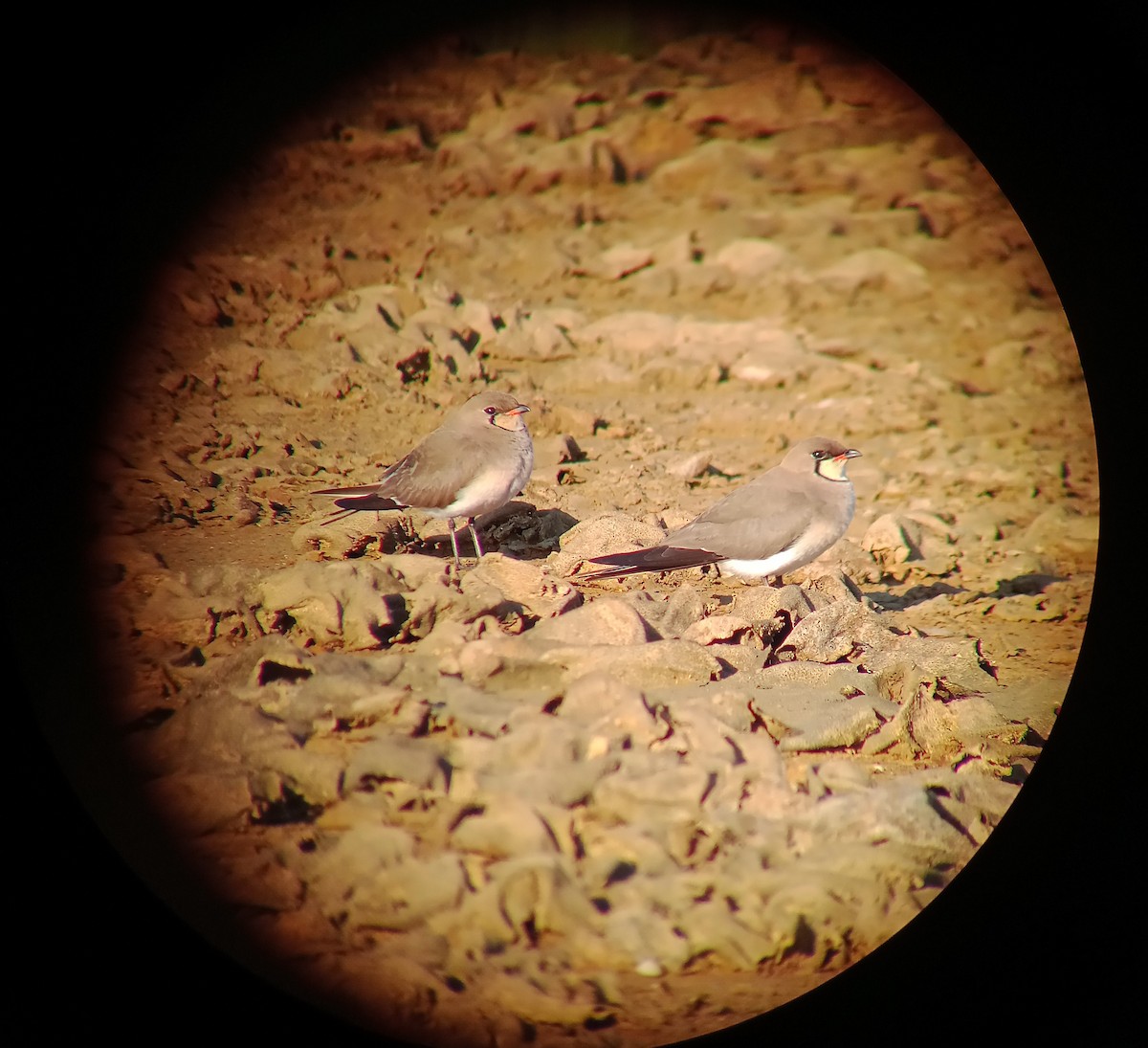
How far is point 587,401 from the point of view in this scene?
4.11m

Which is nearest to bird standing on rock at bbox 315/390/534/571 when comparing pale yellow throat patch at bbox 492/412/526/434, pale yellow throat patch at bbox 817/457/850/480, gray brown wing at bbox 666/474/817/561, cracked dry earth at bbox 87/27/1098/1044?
pale yellow throat patch at bbox 492/412/526/434

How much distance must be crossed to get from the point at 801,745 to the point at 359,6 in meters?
2.27

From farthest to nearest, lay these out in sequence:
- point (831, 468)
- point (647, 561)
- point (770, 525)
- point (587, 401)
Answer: point (587, 401)
point (831, 468)
point (770, 525)
point (647, 561)

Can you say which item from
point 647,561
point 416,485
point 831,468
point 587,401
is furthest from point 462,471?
point 831,468

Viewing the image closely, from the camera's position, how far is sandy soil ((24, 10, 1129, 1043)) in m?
2.38

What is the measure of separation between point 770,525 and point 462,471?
106 centimetres

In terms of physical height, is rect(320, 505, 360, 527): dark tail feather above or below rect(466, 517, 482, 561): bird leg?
above

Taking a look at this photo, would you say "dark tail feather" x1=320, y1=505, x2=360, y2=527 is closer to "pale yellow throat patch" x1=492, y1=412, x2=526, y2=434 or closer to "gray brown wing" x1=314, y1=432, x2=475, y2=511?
"gray brown wing" x1=314, y1=432, x2=475, y2=511

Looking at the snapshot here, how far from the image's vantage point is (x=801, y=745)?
261cm

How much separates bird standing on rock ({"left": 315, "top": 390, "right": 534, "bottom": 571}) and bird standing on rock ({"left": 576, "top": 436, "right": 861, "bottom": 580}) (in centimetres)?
42

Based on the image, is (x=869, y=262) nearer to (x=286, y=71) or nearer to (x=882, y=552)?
(x=882, y=552)

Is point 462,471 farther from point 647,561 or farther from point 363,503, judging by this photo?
point 647,561

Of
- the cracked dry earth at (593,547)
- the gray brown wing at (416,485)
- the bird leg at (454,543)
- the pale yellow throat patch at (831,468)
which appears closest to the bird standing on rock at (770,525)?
the pale yellow throat patch at (831,468)

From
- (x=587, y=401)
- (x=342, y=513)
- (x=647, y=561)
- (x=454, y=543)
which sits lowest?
(x=647, y=561)
